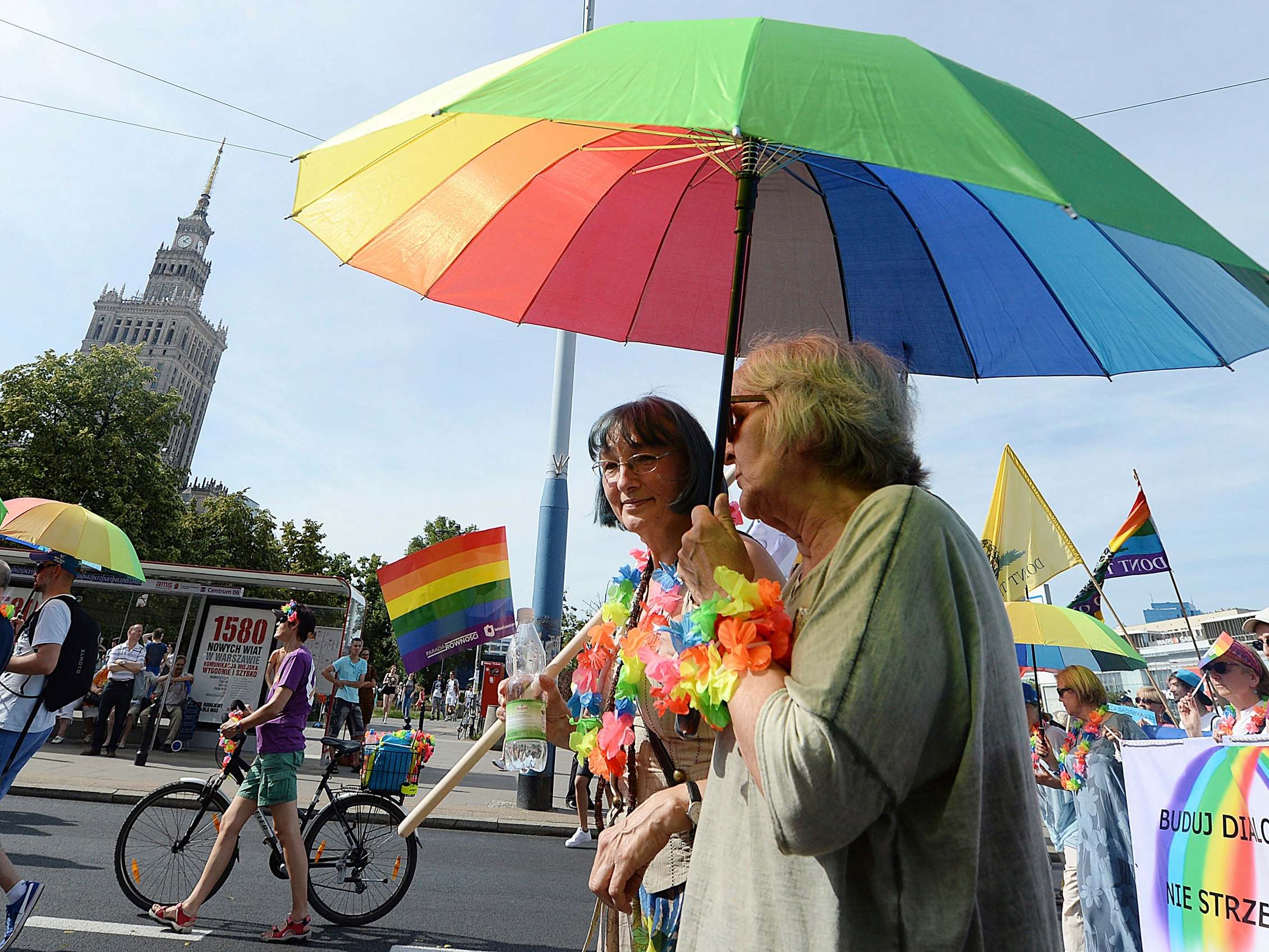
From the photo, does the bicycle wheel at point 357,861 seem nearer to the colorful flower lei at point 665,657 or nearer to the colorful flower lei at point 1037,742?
the colorful flower lei at point 665,657

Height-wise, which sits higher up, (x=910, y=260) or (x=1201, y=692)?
(x=910, y=260)

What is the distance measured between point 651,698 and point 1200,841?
3.61 meters

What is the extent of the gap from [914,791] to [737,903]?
334 mm

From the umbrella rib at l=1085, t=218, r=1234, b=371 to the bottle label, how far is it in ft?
6.78

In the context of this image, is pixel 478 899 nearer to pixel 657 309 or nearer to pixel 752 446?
pixel 657 309

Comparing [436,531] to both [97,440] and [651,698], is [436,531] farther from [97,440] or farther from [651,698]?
[651,698]

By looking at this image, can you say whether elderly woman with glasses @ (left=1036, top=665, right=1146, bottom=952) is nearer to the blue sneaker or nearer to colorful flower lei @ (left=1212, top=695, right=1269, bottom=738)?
colorful flower lei @ (left=1212, top=695, right=1269, bottom=738)

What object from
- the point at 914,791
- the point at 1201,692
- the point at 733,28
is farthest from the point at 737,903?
the point at 1201,692

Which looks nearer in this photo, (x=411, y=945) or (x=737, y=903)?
(x=737, y=903)

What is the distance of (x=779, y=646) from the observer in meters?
1.33

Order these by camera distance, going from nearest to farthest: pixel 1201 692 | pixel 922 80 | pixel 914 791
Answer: pixel 914 791
pixel 922 80
pixel 1201 692

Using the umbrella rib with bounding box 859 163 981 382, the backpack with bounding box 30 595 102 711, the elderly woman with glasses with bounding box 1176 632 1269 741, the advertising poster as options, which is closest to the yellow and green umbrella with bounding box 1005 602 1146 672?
the elderly woman with glasses with bounding box 1176 632 1269 741

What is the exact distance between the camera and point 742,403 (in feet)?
5.11

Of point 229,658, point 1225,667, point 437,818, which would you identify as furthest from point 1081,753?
point 229,658
